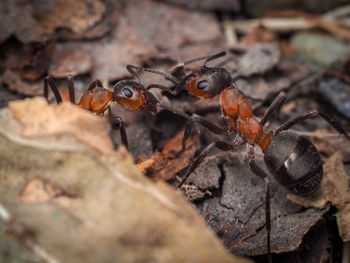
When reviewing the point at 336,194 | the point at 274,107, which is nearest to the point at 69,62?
the point at 274,107

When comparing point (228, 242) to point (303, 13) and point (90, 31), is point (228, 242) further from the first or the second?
point (303, 13)

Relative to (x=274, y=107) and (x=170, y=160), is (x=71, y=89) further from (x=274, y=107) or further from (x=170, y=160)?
(x=274, y=107)

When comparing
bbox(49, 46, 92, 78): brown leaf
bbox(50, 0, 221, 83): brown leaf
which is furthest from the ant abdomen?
bbox(49, 46, 92, 78): brown leaf

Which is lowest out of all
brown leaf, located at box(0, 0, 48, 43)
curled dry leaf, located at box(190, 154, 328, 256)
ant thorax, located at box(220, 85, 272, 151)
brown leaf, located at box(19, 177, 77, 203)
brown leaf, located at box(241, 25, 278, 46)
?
curled dry leaf, located at box(190, 154, 328, 256)

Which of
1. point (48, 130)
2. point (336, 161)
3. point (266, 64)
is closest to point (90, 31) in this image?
point (266, 64)

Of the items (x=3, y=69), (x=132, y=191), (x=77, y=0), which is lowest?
(x=3, y=69)

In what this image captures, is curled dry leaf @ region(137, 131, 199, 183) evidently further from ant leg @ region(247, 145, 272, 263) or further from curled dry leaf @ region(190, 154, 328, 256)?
ant leg @ region(247, 145, 272, 263)
